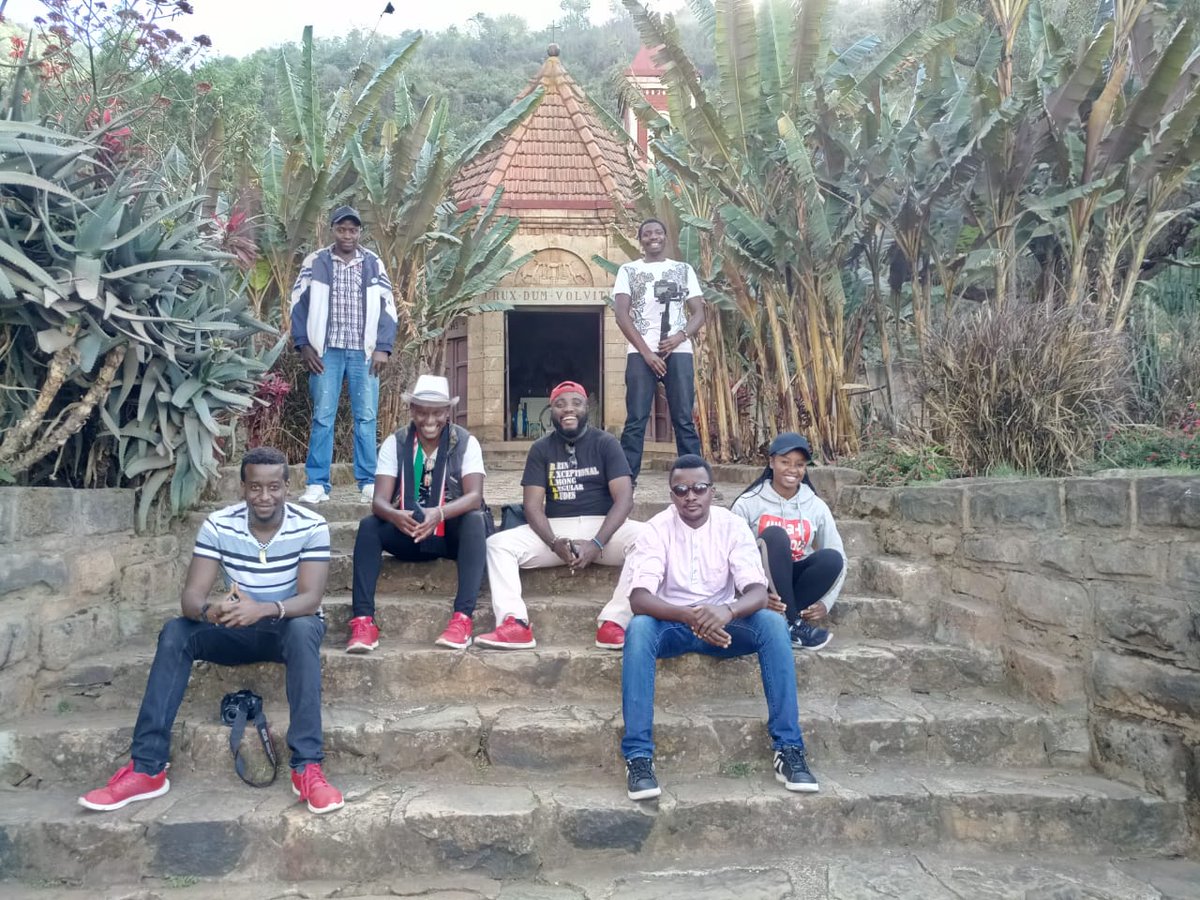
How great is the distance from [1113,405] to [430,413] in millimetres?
3789

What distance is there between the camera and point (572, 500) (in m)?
5.22

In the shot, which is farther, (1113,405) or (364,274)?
(364,274)

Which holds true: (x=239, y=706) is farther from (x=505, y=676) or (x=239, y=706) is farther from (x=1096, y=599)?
(x=1096, y=599)

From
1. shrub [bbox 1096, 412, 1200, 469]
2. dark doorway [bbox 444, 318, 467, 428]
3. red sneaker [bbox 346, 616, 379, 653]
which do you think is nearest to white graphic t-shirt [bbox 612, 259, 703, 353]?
shrub [bbox 1096, 412, 1200, 469]

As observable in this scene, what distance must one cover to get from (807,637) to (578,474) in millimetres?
1477

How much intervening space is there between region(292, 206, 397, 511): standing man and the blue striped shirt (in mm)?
1963

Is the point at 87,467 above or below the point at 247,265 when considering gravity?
below

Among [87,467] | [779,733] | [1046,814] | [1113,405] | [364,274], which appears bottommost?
[1046,814]

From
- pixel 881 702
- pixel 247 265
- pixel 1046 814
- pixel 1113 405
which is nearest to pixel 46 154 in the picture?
pixel 247 265

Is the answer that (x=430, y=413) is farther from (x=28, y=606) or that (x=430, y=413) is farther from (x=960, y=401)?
(x=960, y=401)

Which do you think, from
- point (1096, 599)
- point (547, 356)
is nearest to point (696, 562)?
point (1096, 599)

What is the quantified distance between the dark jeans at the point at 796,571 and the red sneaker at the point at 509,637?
1232 millimetres

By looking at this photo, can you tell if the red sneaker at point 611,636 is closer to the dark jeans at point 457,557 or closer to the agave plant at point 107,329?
the dark jeans at point 457,557

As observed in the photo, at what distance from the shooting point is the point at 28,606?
4324 mm
